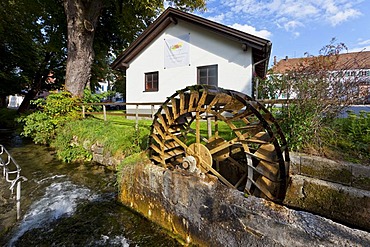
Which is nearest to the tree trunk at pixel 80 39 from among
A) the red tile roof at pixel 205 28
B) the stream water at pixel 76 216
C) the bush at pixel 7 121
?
the red tile roof at pixel 205 28

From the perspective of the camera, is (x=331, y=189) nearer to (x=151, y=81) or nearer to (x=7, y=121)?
(x=151, y=81)

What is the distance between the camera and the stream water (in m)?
3.24

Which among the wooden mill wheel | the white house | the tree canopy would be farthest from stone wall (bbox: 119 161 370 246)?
the tree canopy

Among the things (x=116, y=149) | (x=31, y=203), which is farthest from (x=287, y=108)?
(x=31, y=203)

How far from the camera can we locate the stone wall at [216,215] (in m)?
2.04

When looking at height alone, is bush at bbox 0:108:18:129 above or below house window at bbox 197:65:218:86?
below

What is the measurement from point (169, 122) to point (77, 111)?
24.4ft

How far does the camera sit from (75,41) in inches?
383

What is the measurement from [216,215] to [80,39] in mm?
10335

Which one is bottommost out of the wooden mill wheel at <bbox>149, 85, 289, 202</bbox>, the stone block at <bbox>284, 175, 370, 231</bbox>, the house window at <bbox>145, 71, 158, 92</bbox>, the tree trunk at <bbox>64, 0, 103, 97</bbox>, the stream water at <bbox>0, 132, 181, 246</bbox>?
the stream water at <bbox>0, 132, 181, 246</bbox>

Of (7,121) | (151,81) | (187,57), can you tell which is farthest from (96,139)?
(7,121)

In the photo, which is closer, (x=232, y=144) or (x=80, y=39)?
(x=232, y=144)

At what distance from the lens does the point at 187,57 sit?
1030 cm

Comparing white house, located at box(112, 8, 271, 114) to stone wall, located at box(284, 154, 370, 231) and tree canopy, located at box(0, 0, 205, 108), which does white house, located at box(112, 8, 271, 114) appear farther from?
stone wall, located at box(284, 154, 370, 231)
